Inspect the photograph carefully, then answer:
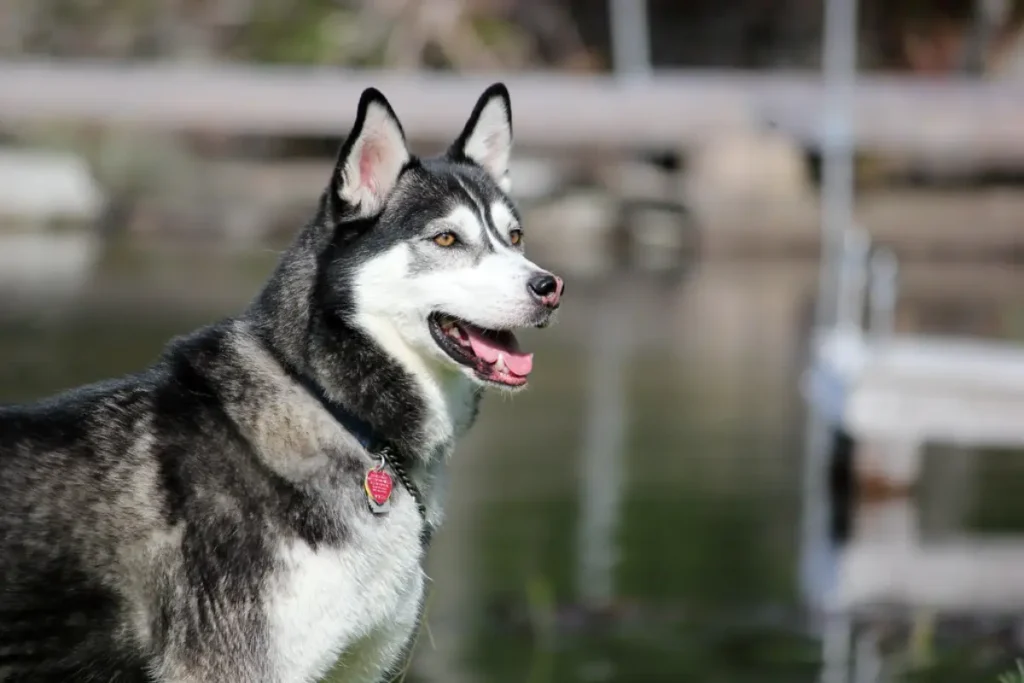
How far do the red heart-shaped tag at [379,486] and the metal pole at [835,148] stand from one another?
771 cm

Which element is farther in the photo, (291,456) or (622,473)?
(622,473)

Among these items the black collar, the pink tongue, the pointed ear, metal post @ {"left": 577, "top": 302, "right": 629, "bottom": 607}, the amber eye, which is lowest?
metal post @ {"left": 577, "top": 302, "right": 629, "bottom": 607}

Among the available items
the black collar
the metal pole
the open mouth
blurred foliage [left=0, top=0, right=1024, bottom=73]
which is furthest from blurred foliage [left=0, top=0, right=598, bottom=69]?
the black collar

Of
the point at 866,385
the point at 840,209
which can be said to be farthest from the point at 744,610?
the point at 840,209

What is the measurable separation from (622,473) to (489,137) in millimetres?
6578

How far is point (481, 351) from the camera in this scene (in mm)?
3871

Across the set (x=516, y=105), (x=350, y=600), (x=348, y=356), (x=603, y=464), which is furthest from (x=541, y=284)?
(x=516, y=105)

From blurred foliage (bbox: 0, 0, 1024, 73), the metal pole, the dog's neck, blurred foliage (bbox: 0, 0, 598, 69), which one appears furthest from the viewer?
blurred foliage (bbox: 0, 0, 1024, 73)

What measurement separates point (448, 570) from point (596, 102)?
580 centimetres

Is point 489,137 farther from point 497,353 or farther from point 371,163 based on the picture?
point 497,353

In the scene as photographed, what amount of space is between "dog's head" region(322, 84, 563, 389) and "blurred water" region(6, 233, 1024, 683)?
4.94 feet

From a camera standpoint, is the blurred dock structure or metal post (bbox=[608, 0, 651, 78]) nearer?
the blurred dock structure

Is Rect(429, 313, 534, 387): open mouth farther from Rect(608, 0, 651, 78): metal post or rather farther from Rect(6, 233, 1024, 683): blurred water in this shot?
Rect(608, 0, 651, 78): metal post

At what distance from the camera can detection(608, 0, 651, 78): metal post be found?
24.7 metres
